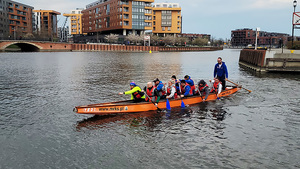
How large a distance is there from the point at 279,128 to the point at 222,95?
7.37 meters

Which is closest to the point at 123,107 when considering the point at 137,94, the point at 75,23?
the point at 137,94

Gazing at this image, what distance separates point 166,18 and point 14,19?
81.9 m

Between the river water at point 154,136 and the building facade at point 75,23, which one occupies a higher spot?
the building facade at point 75,23

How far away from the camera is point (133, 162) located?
965cm

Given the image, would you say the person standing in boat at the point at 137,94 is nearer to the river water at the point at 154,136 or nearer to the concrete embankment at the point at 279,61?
the river water at the point at 154,136

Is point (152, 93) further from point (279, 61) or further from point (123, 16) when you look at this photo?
point (123, 16)

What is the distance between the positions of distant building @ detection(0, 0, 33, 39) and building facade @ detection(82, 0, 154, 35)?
40.0 metres

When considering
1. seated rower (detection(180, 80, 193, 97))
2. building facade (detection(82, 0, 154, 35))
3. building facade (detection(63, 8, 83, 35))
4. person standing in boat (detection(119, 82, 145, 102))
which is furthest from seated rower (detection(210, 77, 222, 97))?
building facade (detection(63, 8, 83, 35))

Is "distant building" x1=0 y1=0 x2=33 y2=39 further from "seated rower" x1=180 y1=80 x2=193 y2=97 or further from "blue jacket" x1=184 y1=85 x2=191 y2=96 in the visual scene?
"blue jacket" x1=184 y1=85 x2=191 y2=96

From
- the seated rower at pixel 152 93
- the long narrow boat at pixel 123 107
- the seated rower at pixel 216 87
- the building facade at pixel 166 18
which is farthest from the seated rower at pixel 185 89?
the building facade at pixel 166 18

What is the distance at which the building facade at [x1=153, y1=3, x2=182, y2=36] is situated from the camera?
149250 millimetres

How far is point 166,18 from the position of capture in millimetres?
149500

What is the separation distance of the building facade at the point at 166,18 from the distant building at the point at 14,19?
72.0 meters

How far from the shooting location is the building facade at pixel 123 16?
414 feet
